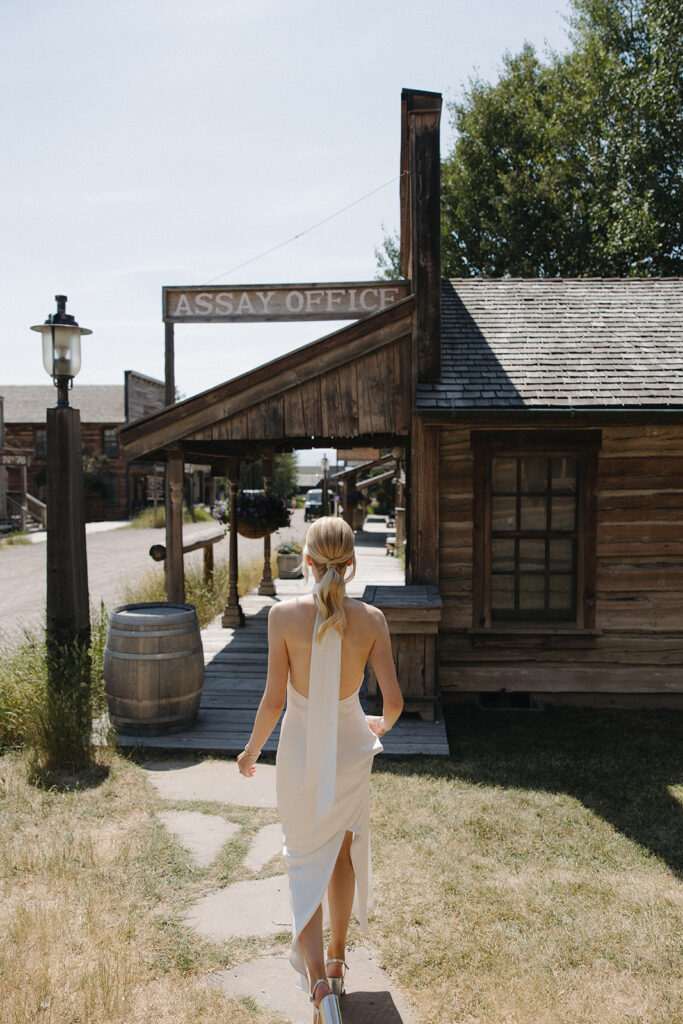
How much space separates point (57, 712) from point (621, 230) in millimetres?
19342

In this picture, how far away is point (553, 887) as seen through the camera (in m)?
3.97

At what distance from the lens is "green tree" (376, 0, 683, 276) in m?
19.7

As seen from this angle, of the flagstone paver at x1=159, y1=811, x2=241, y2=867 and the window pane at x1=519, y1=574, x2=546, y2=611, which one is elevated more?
the window pane at x1=519, y1=574, x2=546, y2=611

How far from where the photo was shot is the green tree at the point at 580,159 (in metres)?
19.7

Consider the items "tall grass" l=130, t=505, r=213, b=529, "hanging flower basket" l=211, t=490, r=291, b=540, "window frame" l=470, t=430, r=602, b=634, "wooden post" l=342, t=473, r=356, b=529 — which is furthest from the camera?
"tall grass" l=130, t=505, r=213, b=529

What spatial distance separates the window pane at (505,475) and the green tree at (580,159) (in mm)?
14912

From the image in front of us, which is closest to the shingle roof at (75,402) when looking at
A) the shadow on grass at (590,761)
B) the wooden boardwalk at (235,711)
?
the wooden boardwalk at (235,711)

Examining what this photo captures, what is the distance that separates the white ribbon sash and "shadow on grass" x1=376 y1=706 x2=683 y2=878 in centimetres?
248

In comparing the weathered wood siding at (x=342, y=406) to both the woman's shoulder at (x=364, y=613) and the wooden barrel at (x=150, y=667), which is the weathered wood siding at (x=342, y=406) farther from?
the woman's shoulder at (x=364, y=613)

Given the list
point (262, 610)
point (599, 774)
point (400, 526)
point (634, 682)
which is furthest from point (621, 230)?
point (599, 774)

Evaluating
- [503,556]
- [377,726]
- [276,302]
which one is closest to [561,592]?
[503,556]

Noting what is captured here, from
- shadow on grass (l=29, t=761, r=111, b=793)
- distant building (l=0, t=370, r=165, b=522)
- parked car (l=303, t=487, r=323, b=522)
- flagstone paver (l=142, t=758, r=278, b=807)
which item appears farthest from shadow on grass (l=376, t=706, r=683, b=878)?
distant building (l=0, t=370, r=165, b=522)

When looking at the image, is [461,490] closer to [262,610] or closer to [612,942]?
[612,942]

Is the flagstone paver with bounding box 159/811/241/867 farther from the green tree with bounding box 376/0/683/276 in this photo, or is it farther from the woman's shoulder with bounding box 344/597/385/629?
the green tree with bounding box 376/0/683/276
